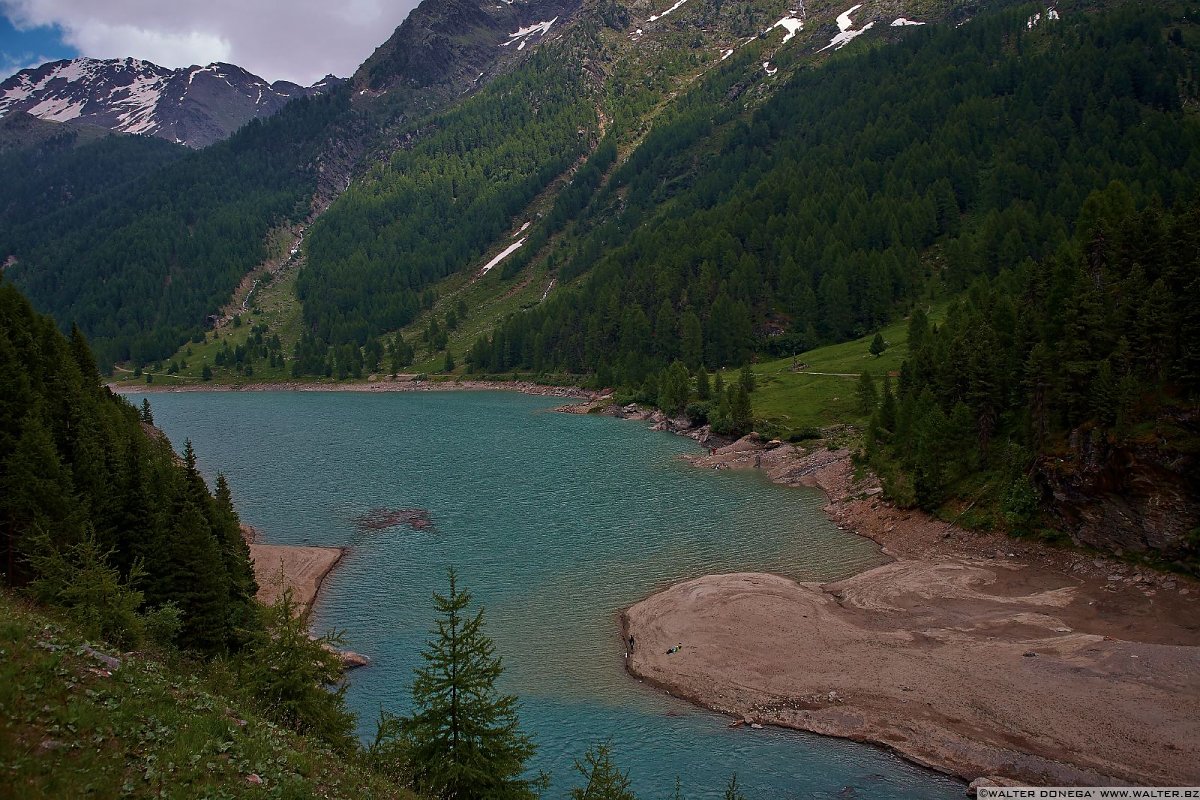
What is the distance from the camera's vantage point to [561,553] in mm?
60656

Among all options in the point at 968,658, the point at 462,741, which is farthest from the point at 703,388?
the point at 462,741

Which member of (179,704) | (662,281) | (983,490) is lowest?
(983,490)

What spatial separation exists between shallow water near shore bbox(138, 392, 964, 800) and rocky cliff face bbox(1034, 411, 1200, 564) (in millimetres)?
14023

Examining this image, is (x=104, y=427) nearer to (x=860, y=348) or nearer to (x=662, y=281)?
(x=860, y=348)

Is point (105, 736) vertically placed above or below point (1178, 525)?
above

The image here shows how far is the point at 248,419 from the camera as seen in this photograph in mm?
150000

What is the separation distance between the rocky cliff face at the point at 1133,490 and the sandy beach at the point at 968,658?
2.06 metres

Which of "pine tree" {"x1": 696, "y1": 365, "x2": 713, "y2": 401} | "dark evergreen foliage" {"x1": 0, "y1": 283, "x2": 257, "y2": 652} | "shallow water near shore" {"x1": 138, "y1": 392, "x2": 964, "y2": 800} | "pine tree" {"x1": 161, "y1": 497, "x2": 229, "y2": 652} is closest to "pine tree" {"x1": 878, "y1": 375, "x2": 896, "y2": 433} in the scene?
Result: "shallow water near shore" {"x1": 138, "y1": 392, "x2": 964, "y2": 800}

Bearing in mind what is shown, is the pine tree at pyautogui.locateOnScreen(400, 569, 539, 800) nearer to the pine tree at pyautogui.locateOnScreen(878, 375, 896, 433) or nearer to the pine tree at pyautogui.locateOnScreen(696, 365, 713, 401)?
the pine tree at pyautogui.locateOnScreen(878, 375, 896, 433)

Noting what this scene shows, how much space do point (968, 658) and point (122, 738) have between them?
38422mm

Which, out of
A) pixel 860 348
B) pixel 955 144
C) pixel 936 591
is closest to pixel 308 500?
pixel 936 591

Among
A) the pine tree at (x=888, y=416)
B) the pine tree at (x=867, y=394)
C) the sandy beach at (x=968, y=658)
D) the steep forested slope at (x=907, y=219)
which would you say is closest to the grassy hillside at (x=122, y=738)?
the sandy beach at (x=968, y=658)

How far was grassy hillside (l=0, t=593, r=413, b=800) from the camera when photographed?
1276 cm

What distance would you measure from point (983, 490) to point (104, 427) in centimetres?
6540
